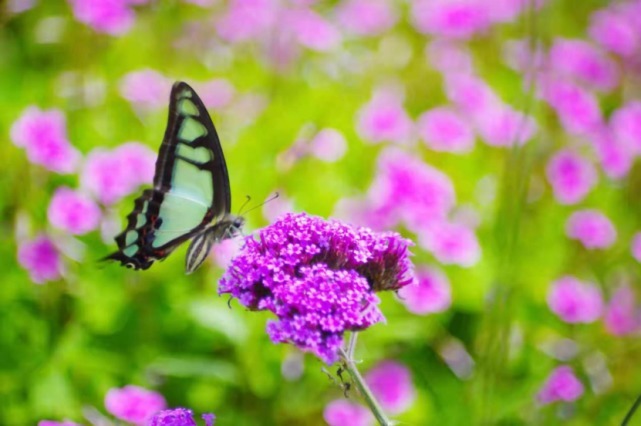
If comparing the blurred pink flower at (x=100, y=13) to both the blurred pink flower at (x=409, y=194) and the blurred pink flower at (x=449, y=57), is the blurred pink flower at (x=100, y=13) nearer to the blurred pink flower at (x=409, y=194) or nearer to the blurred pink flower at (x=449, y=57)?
the blurred pink flower at (x=409, y=194)

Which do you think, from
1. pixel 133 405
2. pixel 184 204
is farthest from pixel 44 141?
pixel 133 405

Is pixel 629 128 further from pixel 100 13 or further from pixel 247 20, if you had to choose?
pixel 100 13

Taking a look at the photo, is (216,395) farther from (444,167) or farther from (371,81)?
(371,81)

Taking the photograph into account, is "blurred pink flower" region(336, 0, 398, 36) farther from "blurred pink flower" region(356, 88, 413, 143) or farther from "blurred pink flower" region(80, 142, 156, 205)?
"blurred pink flower" region(80, 142, 156, 205)

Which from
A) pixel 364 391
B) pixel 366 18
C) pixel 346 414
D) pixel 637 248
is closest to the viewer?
pixel 364 391

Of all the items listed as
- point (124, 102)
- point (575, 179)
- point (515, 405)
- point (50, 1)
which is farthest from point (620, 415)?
point (50, 1)

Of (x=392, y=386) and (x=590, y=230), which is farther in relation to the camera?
(x=590, y=230)

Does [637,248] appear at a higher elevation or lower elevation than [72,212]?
lower
